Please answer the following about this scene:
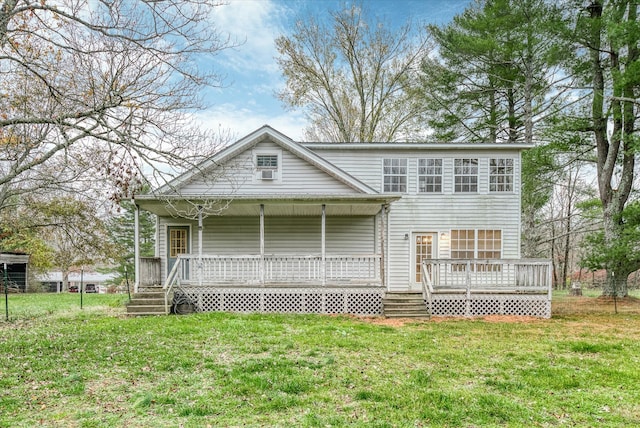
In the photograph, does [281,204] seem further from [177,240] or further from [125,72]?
[125,72]

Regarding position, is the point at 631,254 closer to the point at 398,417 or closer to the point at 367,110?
the point at 398,417

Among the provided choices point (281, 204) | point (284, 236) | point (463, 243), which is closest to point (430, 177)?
point (463, 243)

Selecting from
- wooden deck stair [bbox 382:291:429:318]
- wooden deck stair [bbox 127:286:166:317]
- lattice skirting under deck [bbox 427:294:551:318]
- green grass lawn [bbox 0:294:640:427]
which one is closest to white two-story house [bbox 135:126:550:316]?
lattice skirting under deck [bbox 427:294:551:318]

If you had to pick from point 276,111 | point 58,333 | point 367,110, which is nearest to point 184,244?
point 58,333

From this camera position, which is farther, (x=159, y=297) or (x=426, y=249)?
(x=426, y=249)

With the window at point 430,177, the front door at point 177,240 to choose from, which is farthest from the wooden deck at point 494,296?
the front door at point 177,240

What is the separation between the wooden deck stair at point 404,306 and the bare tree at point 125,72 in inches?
269

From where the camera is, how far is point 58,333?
845 cm

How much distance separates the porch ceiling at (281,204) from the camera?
11070mm

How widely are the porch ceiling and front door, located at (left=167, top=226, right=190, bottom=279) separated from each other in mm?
936

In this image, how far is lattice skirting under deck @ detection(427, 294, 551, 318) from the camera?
36.7 feet

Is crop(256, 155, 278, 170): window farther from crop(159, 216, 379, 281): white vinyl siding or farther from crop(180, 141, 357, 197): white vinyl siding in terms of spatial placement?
crop(159, 216, 379, 281): white vinyl siding

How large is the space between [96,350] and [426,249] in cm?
1084

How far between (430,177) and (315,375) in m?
10.4
